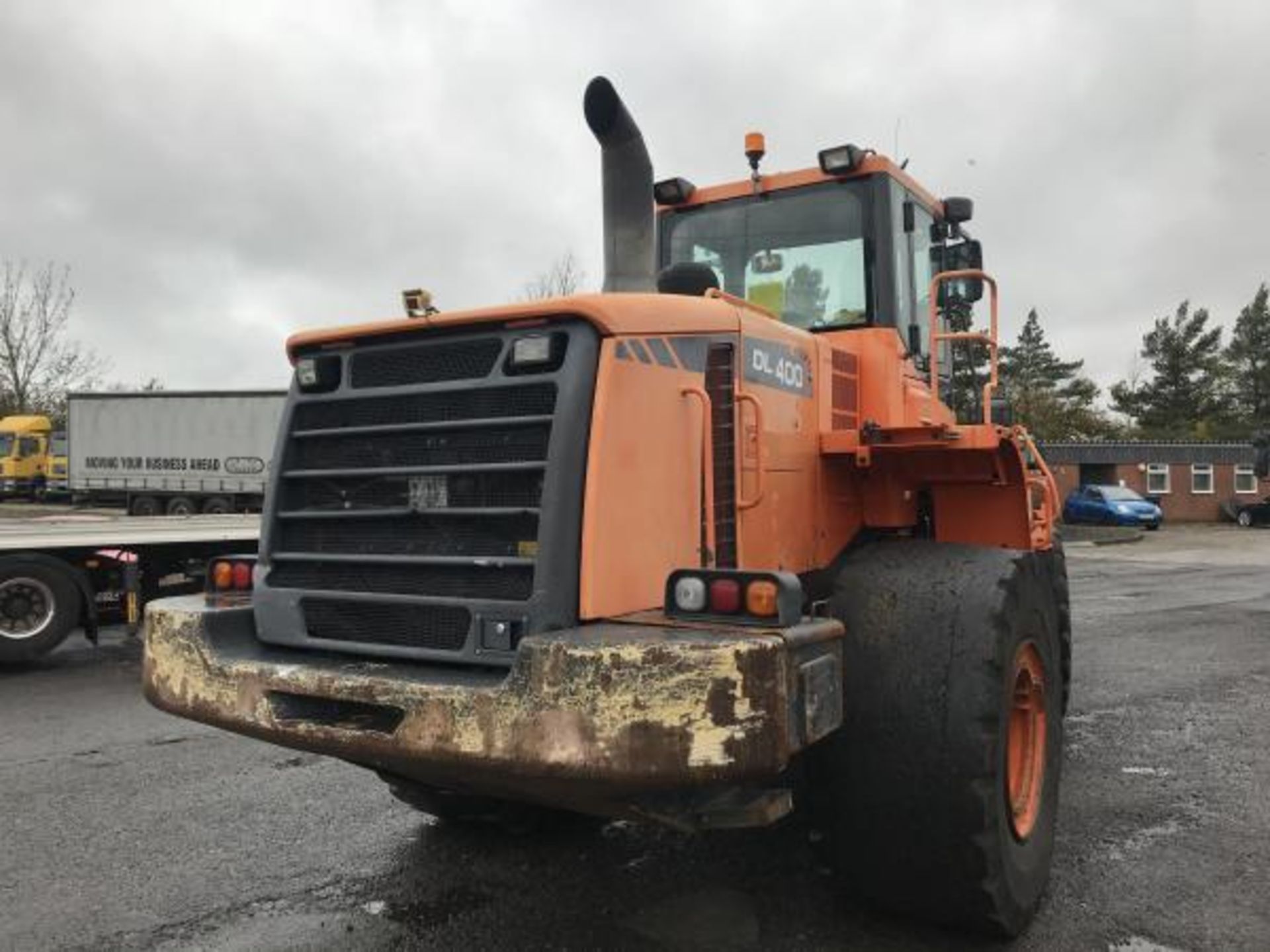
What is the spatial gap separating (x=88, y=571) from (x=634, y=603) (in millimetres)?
7824

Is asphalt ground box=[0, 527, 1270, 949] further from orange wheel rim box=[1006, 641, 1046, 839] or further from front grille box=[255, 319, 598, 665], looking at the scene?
front grille box=[255, 319, 598, 665]

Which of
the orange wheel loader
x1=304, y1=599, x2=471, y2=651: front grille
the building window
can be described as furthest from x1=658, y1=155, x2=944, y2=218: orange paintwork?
the building window

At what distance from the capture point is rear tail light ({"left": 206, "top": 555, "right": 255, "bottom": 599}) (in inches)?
156

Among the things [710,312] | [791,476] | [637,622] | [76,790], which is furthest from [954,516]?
[76,790]

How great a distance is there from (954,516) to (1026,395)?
63094mm

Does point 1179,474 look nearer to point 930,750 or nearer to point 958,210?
point 958,210

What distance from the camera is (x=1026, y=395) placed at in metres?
63.8

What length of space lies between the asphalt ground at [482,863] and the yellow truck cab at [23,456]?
3573 centimetres

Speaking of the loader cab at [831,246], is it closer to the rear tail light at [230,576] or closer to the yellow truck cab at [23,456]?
the rear tail light at [230,576]

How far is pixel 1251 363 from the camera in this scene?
228ft

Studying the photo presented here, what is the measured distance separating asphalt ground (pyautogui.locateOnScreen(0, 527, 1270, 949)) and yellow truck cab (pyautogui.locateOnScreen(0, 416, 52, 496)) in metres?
35.7

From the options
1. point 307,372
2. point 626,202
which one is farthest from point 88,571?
point 626,202

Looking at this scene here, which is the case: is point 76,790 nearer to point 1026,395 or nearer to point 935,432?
point 935,432

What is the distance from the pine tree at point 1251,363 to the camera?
6800 centimetres
